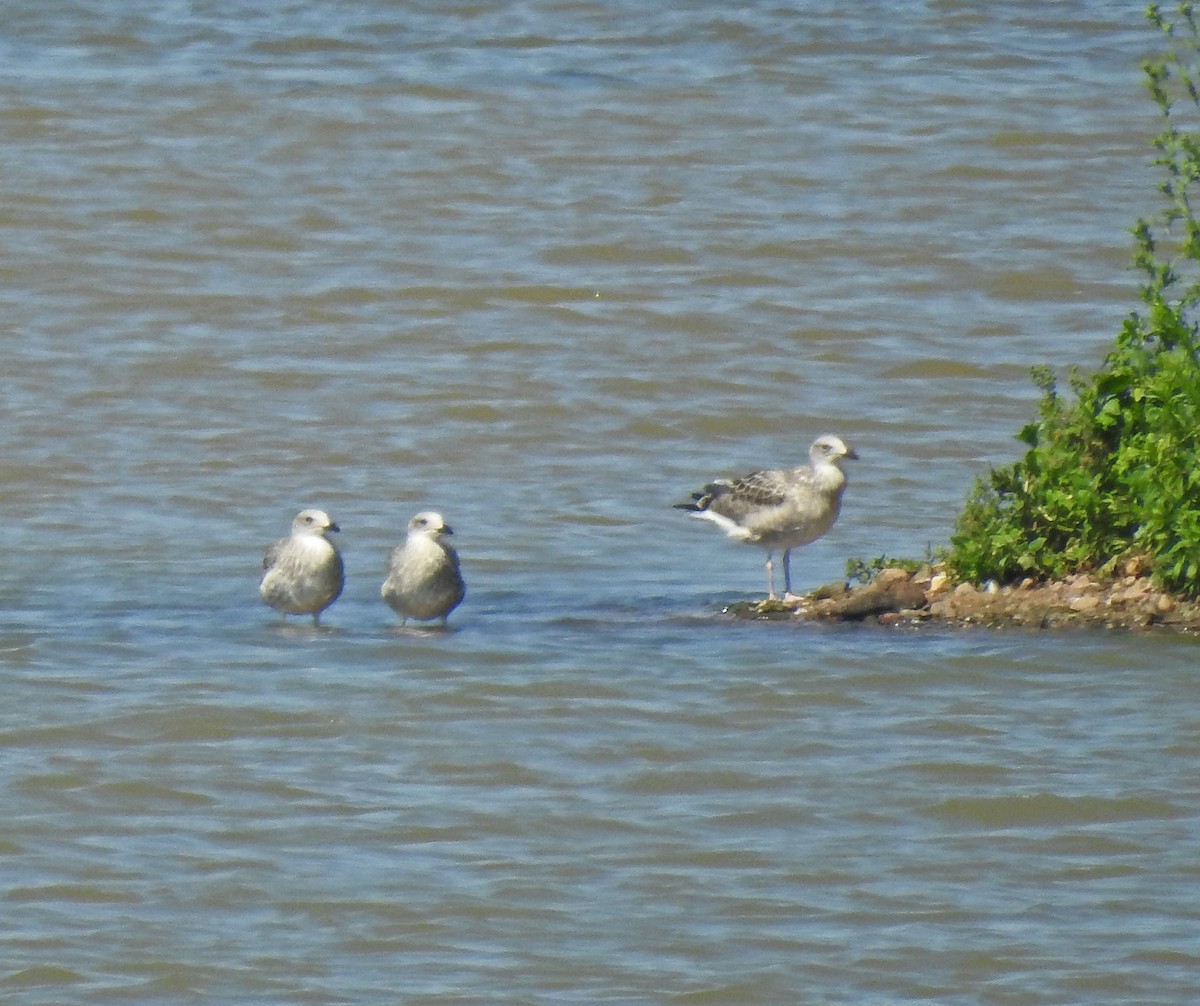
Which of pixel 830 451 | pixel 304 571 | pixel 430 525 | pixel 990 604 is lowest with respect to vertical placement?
pixel 990 604

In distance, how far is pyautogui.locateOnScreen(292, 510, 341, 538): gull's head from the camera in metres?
11.0

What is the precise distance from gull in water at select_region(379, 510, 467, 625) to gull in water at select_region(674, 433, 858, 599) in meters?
1.24

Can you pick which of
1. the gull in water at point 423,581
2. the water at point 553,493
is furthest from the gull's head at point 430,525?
the water at point 553,493

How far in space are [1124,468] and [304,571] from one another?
3.25 meters

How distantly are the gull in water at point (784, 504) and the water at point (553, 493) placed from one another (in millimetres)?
343

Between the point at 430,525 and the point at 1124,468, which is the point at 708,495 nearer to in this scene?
the point at 430,525

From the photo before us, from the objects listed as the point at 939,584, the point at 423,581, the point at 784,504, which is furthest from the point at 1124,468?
the point at 423,581

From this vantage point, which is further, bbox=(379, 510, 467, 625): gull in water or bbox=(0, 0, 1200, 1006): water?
bbox=(379, 510, 467, 625): gull in water

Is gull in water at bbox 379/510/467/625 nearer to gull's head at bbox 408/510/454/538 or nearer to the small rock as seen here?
gull's head at bbox 408/510/454/538

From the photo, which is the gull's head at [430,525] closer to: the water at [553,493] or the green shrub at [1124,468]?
the water at [553,493]

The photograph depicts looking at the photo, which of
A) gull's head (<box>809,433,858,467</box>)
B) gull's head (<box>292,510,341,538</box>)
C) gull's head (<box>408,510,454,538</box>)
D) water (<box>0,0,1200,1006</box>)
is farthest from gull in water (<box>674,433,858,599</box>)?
gull's head (<box>292,510,341,538</box>)

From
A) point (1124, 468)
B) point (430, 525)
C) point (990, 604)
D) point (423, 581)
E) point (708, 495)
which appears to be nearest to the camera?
point (1124, 468)

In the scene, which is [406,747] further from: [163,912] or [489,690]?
[163,912]

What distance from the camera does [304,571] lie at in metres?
10.5
